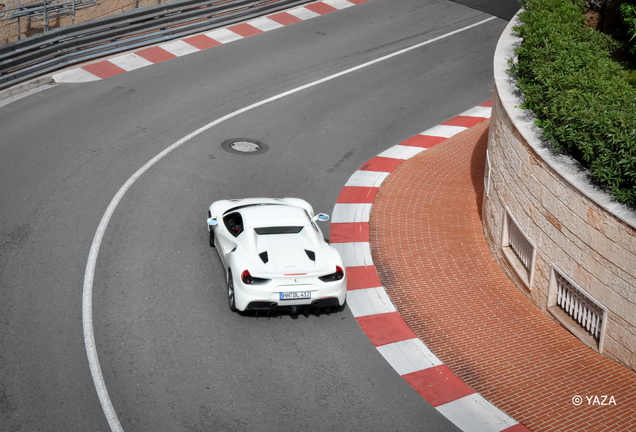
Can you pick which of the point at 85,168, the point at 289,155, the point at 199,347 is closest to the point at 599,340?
the point at 199,347

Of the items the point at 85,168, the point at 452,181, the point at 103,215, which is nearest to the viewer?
the point at 103,215

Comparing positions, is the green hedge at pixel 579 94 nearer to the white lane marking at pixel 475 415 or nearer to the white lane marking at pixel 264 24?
the white lane marking at pixel 475 415

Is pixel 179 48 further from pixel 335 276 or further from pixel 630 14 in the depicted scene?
pixel 630 14

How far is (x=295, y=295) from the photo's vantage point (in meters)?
9.80

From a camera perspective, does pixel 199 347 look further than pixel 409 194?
No

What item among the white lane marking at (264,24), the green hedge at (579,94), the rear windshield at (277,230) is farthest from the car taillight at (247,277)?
the white lane marking at (264,24)

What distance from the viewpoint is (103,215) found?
40.0 feet

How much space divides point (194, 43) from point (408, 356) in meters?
13.7

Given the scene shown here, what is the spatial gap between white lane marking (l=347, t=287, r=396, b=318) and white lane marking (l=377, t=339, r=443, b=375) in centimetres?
82

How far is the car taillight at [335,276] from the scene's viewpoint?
1002 centimetres

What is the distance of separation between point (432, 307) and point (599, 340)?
8.07 ft

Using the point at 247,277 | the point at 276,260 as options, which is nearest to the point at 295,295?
the point at 276,260

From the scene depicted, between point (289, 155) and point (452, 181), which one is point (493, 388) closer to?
point (452, 181)

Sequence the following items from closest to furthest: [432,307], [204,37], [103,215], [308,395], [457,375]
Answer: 1. [308,395]
2. [457,375]
3. [432,307]
4. [103,215]
5. [204,37]
